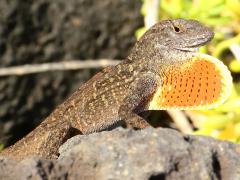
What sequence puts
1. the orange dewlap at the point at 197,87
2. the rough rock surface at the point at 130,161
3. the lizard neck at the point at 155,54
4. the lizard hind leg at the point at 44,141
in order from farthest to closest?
the lizard neck at the point at 155,54
the lizard hind leg at the point at 44,141
the orange dewlap at the point at 197,87
the rough rock surface at the point at 130,161

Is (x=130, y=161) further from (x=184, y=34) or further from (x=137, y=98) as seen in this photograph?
(x=184, y=34)

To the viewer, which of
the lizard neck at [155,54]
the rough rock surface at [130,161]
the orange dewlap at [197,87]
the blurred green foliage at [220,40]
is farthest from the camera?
the blurred green foliage at [220,40]

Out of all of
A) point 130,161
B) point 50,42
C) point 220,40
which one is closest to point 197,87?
point 130,161

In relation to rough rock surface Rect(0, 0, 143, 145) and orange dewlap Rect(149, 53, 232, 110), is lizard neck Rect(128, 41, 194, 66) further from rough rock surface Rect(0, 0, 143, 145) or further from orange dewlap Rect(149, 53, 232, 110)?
rough rock surface Rect(0, 0, 143, 145)

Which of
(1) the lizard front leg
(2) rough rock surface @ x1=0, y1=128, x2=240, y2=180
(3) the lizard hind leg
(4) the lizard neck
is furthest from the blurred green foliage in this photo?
(2) rough rock surface @ x1=0, y1=128, x2=240, y2=180

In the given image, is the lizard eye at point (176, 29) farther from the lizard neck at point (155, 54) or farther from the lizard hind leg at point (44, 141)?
the lizard hind leg at point (44, 141)

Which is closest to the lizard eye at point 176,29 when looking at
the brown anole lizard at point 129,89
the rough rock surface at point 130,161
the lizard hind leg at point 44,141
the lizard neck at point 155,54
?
the brown anole lizard at point 129,89
